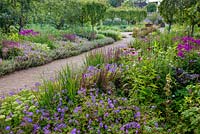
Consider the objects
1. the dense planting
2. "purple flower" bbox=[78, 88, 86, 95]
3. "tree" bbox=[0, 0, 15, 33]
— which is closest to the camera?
the dense planting

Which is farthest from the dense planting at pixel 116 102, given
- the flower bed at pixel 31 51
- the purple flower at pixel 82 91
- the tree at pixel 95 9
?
the tree at pixel 95 9

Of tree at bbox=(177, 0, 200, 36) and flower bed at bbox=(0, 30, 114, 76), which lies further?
tree at bbox=(177, 0, 200, 36)

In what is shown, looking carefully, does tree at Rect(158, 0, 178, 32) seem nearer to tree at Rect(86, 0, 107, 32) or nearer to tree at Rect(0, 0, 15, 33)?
tree at Rect(86, 0, 107, 32)

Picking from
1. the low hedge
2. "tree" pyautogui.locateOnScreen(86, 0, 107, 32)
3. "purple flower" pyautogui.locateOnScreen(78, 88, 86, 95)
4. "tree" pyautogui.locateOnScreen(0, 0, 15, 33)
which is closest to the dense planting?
"purple flower" pyautogui.locateOnScreen(78, 88, 86, 95)

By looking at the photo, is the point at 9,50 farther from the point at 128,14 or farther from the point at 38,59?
the point at 128,14

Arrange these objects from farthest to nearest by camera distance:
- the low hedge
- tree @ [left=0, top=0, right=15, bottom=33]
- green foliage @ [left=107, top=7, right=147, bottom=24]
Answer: green foliage @ [left=107, top=7, right=147, bottom=24] < tree @ [left=0, top=0, right=15, bottom=33] < the low hedge

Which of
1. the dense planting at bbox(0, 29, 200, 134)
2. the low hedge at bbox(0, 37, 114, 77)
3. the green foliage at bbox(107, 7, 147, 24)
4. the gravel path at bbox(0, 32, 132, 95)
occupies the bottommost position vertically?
the gravel path at bbox(0, 32, 132, 95)

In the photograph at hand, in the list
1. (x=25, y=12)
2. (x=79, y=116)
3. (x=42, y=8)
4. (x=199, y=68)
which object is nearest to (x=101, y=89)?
(x=79, y=116)

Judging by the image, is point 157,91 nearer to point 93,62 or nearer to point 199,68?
point 199,68

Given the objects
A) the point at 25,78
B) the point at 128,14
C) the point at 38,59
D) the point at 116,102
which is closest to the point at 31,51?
the point at 38,59

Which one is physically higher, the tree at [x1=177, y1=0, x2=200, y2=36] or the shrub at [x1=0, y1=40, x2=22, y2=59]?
the tree at [x1=177, y1=0, x2=200, y2=36]

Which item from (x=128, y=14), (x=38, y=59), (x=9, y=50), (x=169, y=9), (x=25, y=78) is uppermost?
(x=169, y=9)

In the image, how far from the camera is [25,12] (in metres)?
13.8

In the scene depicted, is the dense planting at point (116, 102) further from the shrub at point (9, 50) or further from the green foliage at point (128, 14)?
the green foliage at point (128, 14)
